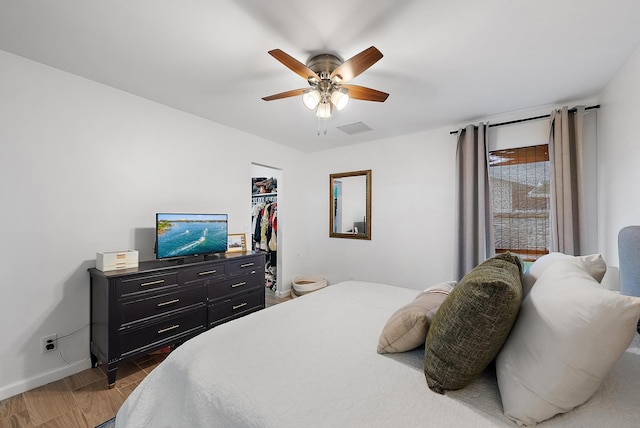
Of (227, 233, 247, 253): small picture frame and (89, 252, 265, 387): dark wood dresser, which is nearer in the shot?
(89, 252, 265, 387): dark wood dresser

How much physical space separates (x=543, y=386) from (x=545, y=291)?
0.32 m

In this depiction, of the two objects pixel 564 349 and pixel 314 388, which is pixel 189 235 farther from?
pixel 564 349

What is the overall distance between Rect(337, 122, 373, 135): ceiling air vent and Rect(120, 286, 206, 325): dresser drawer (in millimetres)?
2595

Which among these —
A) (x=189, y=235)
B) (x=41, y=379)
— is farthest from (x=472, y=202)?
(x=41, y=379)

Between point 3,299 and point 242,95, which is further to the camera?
point 242,95

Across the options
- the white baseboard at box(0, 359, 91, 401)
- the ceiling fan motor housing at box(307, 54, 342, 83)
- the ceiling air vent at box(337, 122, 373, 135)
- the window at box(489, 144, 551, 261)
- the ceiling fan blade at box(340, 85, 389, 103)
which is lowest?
the white baseboard at box(0, 359, 91, 401)

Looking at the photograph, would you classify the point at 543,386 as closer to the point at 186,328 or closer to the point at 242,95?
the point at 186,328

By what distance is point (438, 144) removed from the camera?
356cm

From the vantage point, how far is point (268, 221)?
4.66 metres

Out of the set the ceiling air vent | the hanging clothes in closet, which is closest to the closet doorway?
the hanging clothes in closet

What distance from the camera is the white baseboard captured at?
1933mm

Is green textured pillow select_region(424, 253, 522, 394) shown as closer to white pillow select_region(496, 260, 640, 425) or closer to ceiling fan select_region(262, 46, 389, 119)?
white pillow select_region(496, 260, 640, 425)

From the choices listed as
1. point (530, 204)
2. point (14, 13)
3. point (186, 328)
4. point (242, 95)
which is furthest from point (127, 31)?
point (530, 204)

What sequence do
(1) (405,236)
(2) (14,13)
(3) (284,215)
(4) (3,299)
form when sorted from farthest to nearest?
1. (3) (284,215)
2. (1) (405,236)
3. (4) (3,299)
4. (2) (14,13)
